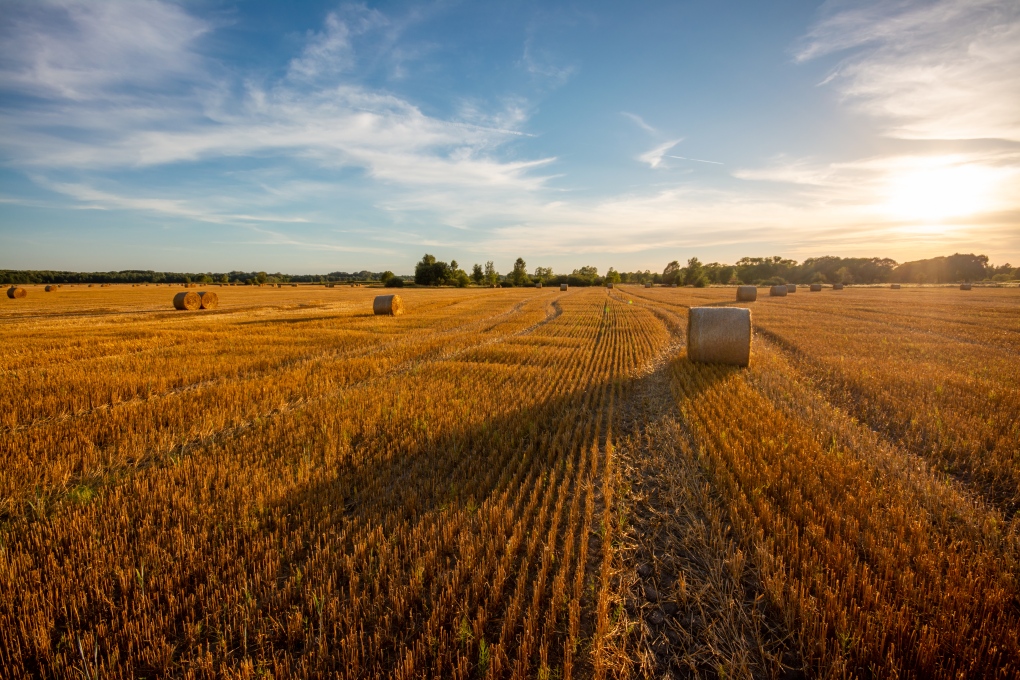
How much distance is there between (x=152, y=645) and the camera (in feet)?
8.55

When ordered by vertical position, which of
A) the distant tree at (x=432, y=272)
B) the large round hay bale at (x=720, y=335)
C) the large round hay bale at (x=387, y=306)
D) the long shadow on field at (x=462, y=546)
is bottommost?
the long shadow on field at (x=462, y=546)

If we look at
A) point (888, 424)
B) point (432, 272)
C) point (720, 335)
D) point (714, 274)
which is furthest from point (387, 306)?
point (714, 274)

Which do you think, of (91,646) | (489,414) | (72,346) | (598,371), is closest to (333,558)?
(91,646)

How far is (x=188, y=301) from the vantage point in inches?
1088

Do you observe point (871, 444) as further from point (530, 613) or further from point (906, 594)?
point (530, 613)

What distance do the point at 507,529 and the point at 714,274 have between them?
6442 inches

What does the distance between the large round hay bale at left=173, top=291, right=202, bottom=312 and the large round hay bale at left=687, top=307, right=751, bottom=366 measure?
101 ft

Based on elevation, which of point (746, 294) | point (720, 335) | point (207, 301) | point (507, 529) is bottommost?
point (507, 529)

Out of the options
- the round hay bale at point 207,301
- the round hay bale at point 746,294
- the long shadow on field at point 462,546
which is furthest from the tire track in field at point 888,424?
the round hay bale at point 207,301

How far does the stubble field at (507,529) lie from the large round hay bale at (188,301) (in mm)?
21793

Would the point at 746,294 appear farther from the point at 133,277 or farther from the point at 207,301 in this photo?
the point at 133,277

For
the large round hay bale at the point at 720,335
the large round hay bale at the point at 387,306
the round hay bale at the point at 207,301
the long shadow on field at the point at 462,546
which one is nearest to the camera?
the long shadow on field at the point at 462,546

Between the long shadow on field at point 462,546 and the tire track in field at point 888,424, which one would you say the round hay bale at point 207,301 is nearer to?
the long shadow on field at point 462,546

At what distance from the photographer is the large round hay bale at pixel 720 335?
10.8 meters
